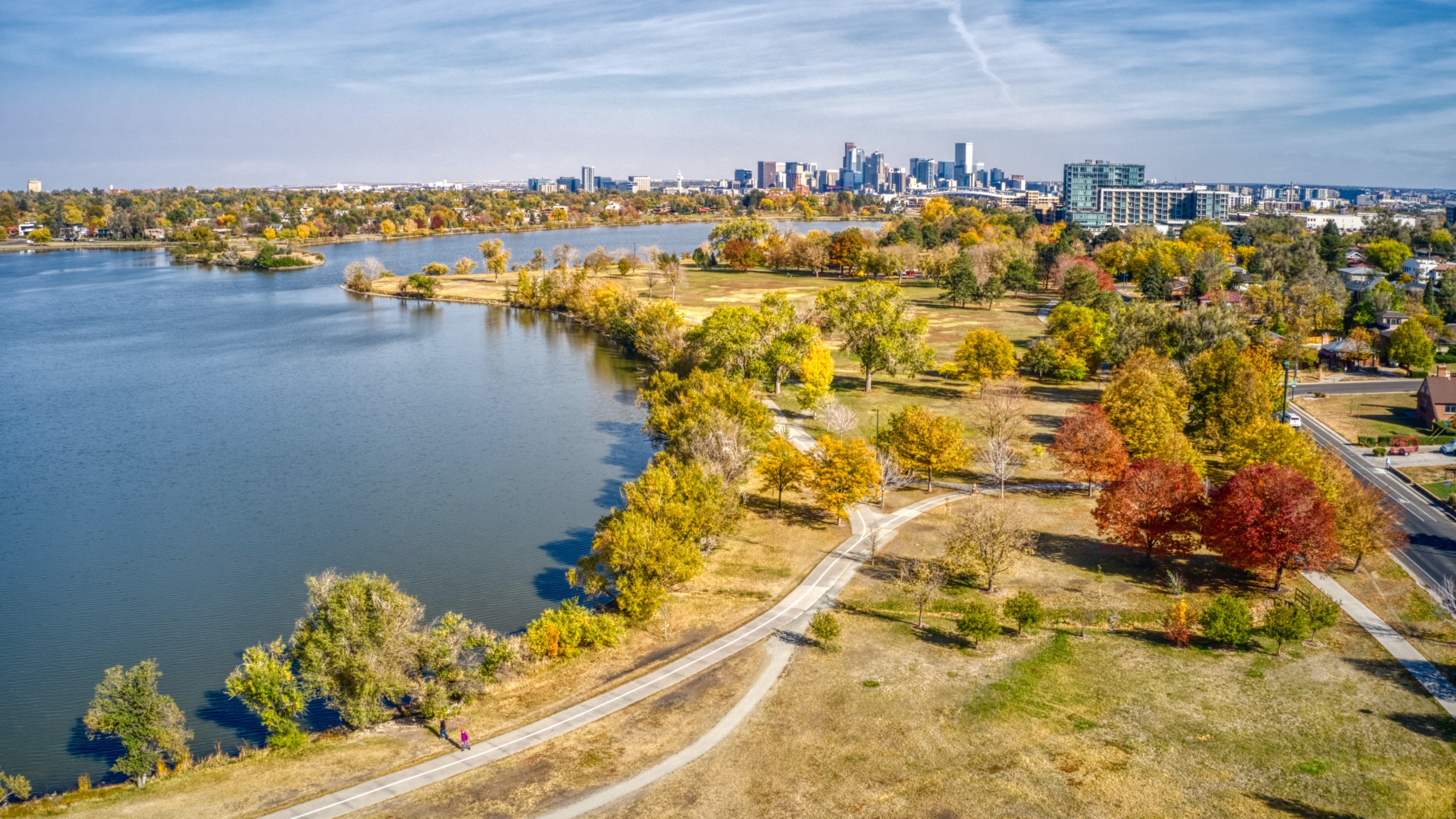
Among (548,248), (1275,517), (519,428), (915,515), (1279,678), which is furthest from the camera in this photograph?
(548,248)

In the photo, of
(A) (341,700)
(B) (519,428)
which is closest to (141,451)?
(B) (519,428)

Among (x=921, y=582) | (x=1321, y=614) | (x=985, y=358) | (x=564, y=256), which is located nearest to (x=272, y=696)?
(x=921, y=582)

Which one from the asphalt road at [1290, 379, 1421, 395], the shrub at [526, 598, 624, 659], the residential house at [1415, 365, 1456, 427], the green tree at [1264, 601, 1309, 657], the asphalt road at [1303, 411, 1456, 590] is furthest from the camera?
the asphalt road at [1290, 379, 1421, 395]

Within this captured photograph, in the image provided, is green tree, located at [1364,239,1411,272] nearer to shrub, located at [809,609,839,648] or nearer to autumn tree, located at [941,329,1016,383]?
autumn tree, located at [941,329,1016,383]

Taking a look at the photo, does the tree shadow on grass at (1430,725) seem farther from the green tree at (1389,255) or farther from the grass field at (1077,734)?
the green tree at (1389,255)

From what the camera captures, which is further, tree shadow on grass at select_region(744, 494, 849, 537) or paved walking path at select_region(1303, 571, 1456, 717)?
tree shadow on grass at select_region(744, 494, 849, 537)

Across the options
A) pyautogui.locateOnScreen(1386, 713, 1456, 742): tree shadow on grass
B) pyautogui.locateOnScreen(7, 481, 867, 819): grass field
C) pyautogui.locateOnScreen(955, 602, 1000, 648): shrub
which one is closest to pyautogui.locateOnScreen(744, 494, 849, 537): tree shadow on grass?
pyautogui.locateOnScreen(7, 481, 867, 819): grass field

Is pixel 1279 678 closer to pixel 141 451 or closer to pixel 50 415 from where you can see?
pixel 141 451
